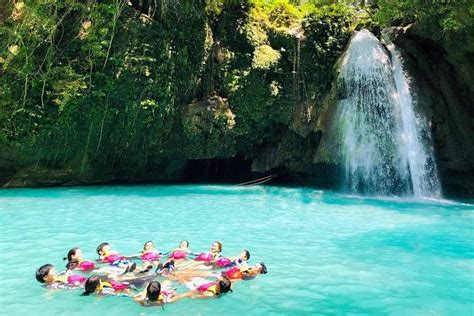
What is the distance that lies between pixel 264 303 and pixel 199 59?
43.4 ft

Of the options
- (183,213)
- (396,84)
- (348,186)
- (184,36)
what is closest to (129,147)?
(184,36)

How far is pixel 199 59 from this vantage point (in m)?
17.7

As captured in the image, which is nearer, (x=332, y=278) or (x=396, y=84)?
(x=332, y=278)

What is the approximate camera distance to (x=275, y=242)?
29.3ft

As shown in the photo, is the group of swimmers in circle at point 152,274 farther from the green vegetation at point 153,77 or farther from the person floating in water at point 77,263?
the green vegetation at point 153,77

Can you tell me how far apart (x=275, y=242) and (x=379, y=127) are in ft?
29.6

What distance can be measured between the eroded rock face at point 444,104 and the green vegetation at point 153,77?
1375 millimetres

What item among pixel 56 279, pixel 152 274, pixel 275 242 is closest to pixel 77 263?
pixel 56 279

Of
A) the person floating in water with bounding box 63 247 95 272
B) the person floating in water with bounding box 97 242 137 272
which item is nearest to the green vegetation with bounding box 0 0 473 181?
the person floating in water with bounding box 97 242 137 272

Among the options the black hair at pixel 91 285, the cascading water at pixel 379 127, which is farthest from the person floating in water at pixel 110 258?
the cascading water at pixel 379 127

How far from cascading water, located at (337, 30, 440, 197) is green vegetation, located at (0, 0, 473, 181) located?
4.26ft

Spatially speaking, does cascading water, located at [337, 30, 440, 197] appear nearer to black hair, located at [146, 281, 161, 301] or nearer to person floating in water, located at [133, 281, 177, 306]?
person floating in water, located at [133, 281, 177, 306]

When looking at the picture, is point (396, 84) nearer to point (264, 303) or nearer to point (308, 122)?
point (308, 122)

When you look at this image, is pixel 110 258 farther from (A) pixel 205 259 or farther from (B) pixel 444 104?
(B) pixel 444 104
